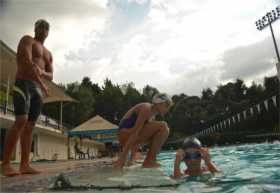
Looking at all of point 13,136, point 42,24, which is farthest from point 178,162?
point 42,24

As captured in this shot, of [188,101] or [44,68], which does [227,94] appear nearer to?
[188,101]

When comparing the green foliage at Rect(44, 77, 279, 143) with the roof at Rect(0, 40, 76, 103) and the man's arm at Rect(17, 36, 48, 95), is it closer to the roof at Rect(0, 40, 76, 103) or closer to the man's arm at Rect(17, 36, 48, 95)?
the roof at Rect(0, 40, 76, 103)

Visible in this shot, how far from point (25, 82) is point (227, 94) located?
6799cm

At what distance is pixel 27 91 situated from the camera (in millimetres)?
3143

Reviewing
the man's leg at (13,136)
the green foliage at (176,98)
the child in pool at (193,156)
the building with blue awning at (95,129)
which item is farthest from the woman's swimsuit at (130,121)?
the green foliage at (176,98)

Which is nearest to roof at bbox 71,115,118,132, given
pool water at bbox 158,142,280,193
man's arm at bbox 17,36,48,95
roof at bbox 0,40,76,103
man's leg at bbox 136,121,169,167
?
roof at bbox 0,40,76,103

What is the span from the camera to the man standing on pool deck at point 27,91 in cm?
299

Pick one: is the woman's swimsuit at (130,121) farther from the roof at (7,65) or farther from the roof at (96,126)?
the roof at (96,126)

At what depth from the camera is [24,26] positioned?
3.90 m

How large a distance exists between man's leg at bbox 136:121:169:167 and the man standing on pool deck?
5.42 feet

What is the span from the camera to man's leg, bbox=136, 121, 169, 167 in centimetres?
450

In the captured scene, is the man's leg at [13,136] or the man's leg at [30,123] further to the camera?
the man's leg at [30,123]

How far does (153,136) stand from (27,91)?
212 cm

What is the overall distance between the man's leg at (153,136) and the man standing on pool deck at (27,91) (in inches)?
65.0
